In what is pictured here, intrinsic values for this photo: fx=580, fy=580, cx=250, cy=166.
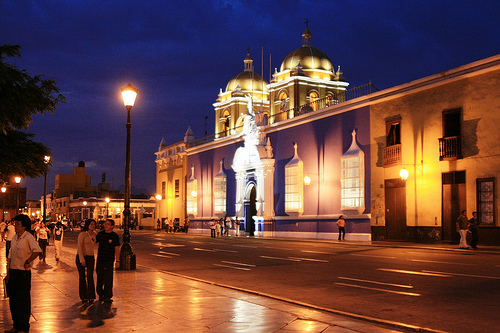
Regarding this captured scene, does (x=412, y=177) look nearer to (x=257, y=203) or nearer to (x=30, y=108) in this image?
(x=257, y=203)

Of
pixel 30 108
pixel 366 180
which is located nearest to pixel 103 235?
pixel 30 108

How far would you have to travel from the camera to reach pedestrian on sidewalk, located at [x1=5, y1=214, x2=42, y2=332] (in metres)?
7.82

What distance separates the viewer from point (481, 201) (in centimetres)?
2606

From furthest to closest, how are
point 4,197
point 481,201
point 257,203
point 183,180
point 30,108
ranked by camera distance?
point 4,197, point 183,180, point 257,203, point 481,201, point 30,108

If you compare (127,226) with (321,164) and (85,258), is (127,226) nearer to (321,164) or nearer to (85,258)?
(85,258)

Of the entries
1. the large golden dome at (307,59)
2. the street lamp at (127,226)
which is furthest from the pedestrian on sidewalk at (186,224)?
the street lamp at (127,226)

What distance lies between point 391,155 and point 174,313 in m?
23.6

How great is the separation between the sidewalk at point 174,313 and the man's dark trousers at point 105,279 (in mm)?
245

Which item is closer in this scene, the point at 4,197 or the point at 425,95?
the point at 425,95

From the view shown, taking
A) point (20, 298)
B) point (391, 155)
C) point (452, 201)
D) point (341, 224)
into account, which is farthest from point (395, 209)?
point (20, 298)

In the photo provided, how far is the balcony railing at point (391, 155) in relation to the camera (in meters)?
30.7

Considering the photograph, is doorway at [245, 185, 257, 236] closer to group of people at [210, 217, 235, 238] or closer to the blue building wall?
group of people at [210, 217, 235, 238]

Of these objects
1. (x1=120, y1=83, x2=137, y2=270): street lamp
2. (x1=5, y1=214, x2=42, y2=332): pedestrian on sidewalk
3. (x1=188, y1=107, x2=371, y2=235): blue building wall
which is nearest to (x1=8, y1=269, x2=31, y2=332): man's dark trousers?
(x1=5, y1=214, x2=42, y2=332): pedestrian on sidewalk

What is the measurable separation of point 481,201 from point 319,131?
1364 centimetres
